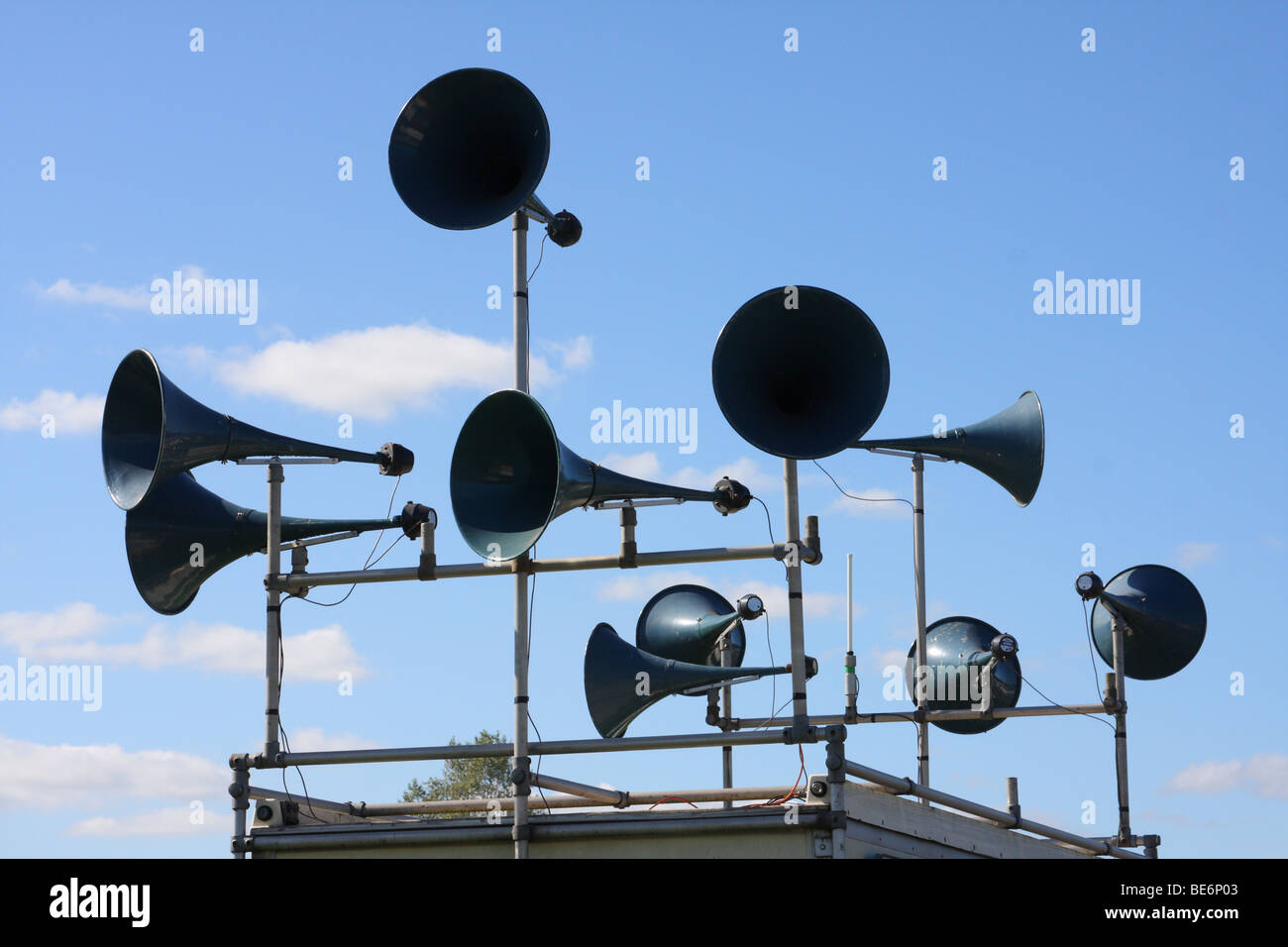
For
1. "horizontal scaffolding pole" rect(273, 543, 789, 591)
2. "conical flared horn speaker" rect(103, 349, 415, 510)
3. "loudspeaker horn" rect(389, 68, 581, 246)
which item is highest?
"loudspeaker horn" rect(389, 68, 581, 246)

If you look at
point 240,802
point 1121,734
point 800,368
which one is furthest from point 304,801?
point 1121,734

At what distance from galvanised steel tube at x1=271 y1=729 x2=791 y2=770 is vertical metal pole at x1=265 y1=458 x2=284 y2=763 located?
0.71ft

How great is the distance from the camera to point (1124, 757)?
14.9 meters

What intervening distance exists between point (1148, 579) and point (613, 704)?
6.48 metres

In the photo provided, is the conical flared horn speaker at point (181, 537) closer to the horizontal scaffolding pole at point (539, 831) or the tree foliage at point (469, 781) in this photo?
the horizontal scaffolding pole at point (539, 831)

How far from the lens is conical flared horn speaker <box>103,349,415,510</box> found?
34.4ft

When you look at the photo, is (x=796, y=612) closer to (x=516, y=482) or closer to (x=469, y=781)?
(x=516, y=482)

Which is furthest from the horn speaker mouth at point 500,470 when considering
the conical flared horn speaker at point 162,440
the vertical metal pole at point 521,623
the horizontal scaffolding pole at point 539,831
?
the horizontal scaffolding pole at point 539,831

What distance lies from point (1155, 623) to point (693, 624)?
4.72 metres

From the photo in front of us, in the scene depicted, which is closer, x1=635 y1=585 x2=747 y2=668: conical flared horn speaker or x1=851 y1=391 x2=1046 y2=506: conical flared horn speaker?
x1=851 y1=391 x2=1046 y2=506: conical flared horn speaker

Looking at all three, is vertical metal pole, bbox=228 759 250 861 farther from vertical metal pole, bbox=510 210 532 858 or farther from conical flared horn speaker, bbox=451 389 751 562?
conical flared horn speaker, bbox=451 389 751 562

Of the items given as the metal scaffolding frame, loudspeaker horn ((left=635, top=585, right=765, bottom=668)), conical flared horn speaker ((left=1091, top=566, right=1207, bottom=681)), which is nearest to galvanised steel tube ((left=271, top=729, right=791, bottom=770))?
the metal scaffolding frame

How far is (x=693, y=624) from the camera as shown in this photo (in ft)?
51.3
